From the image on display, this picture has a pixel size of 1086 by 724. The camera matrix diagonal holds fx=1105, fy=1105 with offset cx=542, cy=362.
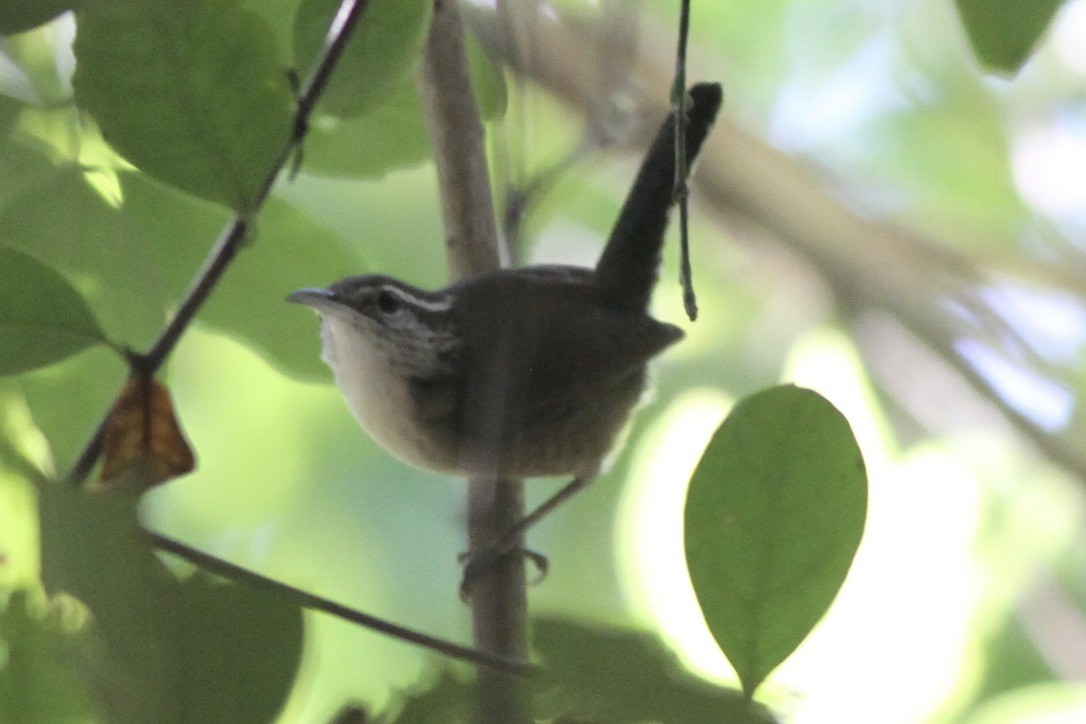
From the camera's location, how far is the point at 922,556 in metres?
2.63

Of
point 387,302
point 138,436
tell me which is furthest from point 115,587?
point 387,302

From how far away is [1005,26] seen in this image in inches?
30.6

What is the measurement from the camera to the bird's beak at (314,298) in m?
1.06

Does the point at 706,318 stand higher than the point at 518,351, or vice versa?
the point at 706,318

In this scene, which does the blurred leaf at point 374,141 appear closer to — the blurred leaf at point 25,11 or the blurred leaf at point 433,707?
the blurred leaf at point 25,11

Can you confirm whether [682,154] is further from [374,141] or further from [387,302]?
[387,302]

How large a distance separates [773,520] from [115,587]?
0.39 metres

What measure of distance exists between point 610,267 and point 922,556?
4.19 feet

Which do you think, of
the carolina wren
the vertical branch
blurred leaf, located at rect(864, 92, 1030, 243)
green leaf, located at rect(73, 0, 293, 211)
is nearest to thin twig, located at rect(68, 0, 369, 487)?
green leaf, located at rect(73, 0, 293, 211)

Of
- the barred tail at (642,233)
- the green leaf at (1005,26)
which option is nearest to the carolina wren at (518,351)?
the barred tail at (642,233)

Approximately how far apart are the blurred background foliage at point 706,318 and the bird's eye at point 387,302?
0.11 meters

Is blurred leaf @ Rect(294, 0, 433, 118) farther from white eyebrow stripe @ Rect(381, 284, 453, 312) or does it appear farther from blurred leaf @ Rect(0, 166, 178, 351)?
white eyebrow stripe @ Rect(381, 284, 453, 312)

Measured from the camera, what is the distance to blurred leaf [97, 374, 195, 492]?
73 centimetres

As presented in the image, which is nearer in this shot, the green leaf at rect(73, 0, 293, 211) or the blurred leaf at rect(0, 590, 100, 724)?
the blurred leaf at rect(0, 590, 100, 724)
